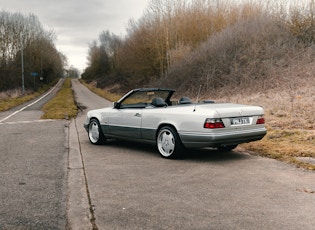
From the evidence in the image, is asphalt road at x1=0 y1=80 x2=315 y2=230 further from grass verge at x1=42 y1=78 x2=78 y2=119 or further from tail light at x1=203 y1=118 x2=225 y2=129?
grass verge at x1=42 y1=78 x2=78 y2=119

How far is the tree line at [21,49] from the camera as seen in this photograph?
4985cm

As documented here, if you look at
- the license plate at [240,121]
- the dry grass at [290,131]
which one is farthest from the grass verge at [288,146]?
the license plate at [240,121]

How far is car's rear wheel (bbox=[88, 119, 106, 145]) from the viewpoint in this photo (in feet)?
29.1

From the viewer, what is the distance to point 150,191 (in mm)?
4828

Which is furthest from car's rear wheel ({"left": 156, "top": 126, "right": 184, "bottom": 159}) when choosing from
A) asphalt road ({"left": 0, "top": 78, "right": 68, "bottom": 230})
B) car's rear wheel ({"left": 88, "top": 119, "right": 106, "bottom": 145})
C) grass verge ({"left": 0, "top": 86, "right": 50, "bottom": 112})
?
grass verge ({"left": 0, "top": 86, "right": 50, "bottom": 112})

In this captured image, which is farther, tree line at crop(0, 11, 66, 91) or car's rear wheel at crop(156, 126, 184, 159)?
tree line at crop(0, 11, 66, 91)

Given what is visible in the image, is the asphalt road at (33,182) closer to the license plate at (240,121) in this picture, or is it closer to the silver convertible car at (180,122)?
the silver convertible car at (180,122)

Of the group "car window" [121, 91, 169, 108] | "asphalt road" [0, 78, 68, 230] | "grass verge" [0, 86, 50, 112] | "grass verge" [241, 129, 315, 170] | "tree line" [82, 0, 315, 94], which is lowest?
"asphalt road" [0, 78, 68, 230]

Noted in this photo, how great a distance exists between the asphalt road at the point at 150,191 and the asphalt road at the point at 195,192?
1cm

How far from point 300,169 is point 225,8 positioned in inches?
1164

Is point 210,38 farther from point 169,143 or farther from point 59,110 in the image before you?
point 169,143

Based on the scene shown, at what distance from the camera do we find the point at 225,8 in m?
33.2

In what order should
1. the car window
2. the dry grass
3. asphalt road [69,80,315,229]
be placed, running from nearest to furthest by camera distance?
asphalt road [69,80,315,229] → the dry grass → the car window

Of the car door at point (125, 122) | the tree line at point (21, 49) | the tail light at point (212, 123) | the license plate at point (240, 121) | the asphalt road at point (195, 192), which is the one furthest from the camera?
the tree line at point (21, 49)
